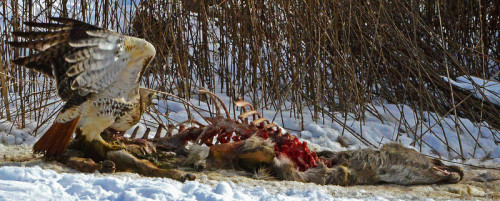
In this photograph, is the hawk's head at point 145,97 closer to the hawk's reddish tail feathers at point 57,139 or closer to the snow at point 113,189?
the hawk's reddish tail feathers at point 57,139

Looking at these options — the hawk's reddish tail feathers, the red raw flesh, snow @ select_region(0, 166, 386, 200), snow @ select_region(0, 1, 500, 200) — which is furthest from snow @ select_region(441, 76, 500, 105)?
the hawk's reddish tail feathers

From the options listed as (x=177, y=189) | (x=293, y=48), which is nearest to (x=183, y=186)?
(x=177, y=189)

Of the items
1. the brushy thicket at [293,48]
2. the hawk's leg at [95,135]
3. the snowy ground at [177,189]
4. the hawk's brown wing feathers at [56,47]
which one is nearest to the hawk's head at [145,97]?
the hawk's leg at [95,135]

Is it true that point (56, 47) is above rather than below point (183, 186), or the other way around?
above

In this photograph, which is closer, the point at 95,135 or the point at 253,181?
the point at 253,181

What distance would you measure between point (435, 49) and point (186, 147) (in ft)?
9.43

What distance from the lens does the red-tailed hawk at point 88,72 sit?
A: 2.54 meters

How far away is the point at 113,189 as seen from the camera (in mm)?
2221

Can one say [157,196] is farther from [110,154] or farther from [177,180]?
[110,154]

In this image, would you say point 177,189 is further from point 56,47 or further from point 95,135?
point 56,47

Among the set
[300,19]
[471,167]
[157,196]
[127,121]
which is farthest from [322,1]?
[157,196]

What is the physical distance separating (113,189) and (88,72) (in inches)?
23.5

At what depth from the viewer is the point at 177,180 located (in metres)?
2.51

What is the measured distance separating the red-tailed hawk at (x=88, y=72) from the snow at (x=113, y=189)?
0.34m
